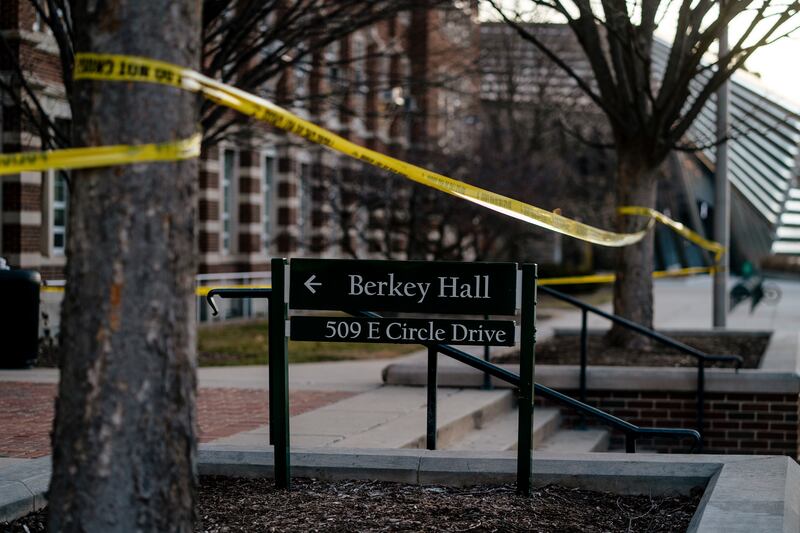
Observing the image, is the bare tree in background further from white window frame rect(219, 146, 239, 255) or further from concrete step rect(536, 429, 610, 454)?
white window frame rect(219, 146, 239, 255)

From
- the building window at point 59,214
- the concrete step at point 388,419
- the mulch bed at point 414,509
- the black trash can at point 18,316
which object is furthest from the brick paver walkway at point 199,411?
the building window at point 59,214

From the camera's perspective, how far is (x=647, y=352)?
39.5 feet

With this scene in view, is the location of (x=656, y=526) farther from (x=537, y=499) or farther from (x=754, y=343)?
(x=754, y=343)

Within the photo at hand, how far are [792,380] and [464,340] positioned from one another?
17.2 ft

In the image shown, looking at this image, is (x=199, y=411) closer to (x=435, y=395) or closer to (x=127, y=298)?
(x=435, y=395)

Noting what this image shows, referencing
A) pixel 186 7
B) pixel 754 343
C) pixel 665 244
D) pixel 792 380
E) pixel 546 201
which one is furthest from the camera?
pixel 665 244

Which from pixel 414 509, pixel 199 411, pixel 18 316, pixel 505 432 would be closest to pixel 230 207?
pixel 18 316

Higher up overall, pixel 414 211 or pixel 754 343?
pixel 414 211

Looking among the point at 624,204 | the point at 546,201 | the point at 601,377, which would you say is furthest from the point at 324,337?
the point at 546,201

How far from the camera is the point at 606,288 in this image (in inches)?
1641

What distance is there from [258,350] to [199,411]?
7419mm

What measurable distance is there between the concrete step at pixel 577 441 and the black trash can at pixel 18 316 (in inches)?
228

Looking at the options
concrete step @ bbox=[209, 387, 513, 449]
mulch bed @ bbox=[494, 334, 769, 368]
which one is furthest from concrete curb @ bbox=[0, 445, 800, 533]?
mulch bed @ bbox=[494, 334, 769, 368]

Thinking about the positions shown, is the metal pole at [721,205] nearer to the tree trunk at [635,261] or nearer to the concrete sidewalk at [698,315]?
the concrete sidewalk at [698,315]
